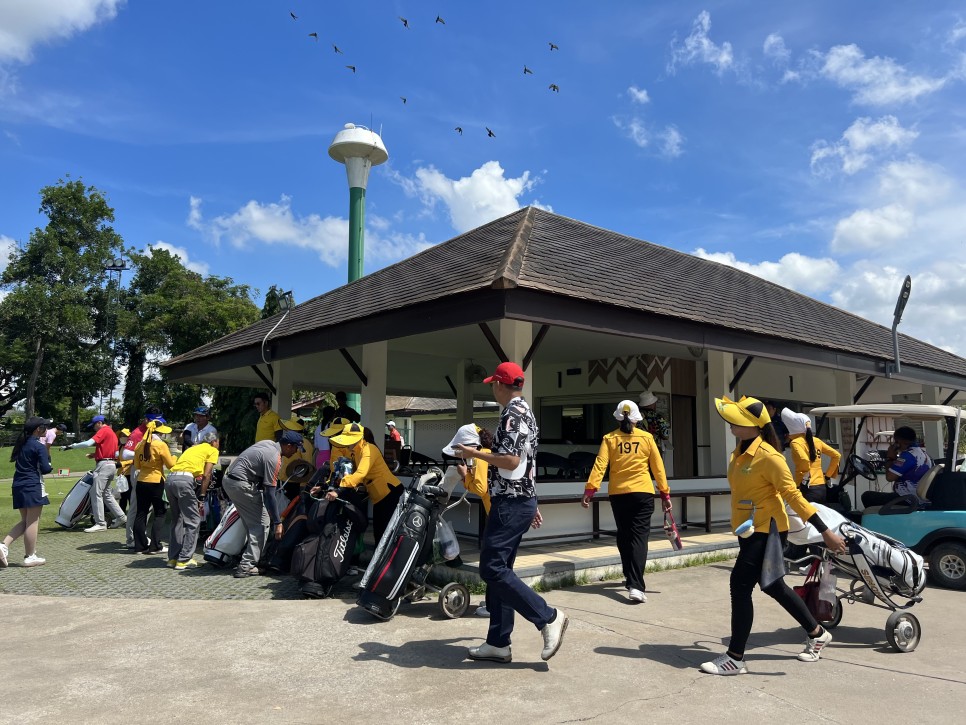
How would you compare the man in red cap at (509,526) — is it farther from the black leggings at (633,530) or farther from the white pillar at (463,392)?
the white pillar at (463,392)

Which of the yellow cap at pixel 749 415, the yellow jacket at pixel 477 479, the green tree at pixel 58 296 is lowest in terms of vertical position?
the yellow jacket at pixel 477 479

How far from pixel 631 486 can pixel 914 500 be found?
3602 mm

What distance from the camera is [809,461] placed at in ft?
24.6

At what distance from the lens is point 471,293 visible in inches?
276

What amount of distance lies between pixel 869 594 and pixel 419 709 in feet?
14.1

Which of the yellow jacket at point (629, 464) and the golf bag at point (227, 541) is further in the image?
the golf bag at point (227, 541)

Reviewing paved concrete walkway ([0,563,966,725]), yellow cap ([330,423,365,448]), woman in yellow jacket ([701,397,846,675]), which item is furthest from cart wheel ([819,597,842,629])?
yellow cap ([330,423,365,448])

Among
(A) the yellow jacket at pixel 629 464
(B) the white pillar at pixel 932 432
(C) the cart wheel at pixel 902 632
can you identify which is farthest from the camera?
(B) the white pillar at pixel 932 432

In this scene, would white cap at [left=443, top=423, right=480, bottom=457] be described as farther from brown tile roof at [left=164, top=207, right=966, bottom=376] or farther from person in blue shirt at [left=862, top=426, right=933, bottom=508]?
person in blue shirt at [left=862, top=426, right=933, bottom=508]

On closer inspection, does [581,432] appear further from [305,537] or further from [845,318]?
[305,537]

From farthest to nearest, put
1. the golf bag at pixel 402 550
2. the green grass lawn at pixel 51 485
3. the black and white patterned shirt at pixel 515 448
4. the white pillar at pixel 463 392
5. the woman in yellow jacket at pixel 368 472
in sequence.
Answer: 1. the white pillar at pixel 463 392
2. the green grass lawn at pixel 51 485
3. the woman in yellow jacket at pixel 368 472
4. the golf bag at pixel 402 550
5. the black and white patterned shirt at pixel 515 448

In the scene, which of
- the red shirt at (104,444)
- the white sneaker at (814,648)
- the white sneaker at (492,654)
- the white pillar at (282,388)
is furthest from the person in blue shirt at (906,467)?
the red shirt at (104,444)

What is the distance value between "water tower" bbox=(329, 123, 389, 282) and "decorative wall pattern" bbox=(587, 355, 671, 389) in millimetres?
14180

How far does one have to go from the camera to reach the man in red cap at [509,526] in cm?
433
